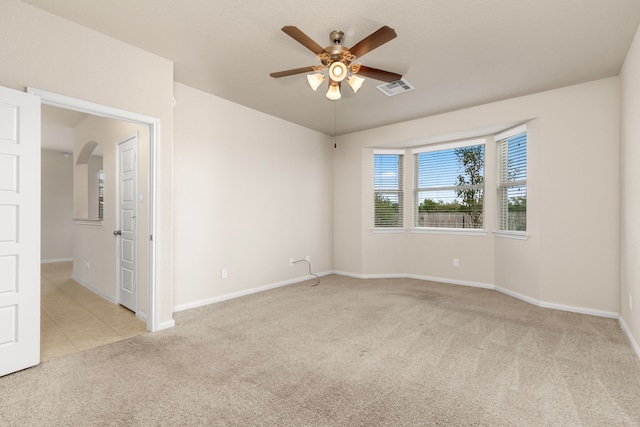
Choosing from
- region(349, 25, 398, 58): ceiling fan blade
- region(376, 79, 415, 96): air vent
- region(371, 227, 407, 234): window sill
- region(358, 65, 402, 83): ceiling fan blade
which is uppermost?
region(376, 79, 415, 96): air vent

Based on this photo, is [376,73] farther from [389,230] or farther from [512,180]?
[389,230]

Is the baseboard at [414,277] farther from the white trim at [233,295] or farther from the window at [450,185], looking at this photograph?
the window at [450,185]

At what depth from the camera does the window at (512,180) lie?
4.52m

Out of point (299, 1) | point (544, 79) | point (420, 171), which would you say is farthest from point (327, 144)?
point (299, 1)

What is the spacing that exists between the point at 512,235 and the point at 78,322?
18.3ft

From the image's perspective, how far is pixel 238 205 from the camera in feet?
15.1

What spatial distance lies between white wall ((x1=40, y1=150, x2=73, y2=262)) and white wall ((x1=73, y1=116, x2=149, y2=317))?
3.25m

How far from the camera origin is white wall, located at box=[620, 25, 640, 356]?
2752mm

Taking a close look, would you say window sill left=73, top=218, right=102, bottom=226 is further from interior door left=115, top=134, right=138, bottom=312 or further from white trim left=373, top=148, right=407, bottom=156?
white trim left=373, top=148, right=407, bottom=156

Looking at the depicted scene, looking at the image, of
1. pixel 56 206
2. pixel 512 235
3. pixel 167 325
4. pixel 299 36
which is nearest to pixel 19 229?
pixel 167 325

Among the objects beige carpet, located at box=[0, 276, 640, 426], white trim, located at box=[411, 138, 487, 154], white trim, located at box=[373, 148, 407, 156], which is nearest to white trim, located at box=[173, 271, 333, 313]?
beige carpet, located at box=[0, 276, 640, 426]

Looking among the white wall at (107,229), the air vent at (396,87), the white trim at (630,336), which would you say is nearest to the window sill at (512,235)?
the white trim at (630,336)

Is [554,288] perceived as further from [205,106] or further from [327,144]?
[205,106]

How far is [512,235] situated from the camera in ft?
15.2
